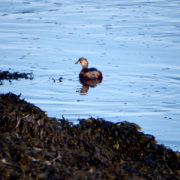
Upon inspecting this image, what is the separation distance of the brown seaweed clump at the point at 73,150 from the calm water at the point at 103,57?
2.38 meters

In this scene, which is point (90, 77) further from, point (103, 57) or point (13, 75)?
point (103, 57)

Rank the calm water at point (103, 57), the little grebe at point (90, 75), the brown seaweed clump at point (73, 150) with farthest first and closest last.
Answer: the little grebe at point (90, 75) < the calm water at point (103, 57) < the brown seaweed clump at point (73, 150)

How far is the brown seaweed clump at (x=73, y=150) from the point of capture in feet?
10.3

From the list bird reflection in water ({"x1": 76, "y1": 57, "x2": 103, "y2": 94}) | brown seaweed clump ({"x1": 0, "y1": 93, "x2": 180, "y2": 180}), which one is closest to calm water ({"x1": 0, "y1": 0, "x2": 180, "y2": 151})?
bird reflection in water ({"x1": 76, "y1": 57, "x2": 103, "y2": 94})

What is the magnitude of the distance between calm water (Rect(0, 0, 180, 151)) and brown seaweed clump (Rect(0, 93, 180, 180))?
2.38m

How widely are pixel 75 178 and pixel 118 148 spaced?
1.36 m

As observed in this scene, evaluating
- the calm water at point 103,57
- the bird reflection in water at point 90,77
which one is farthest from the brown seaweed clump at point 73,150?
the bird reflection in water at point 90,77

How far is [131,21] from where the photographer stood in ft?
62.0

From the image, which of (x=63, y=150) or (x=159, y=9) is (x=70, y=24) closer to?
(x=159, y=9)

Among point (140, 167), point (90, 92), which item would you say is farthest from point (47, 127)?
point (90, 92)

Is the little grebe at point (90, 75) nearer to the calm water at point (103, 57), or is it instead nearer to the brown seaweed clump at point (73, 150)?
the calm water at point (103, 57)

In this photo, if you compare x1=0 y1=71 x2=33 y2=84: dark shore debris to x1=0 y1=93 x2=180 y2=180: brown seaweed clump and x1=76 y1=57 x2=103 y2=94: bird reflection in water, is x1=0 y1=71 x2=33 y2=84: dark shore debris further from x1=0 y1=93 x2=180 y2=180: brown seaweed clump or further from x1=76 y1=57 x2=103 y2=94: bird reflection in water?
x1=0 y1=93 x2=180 y2=180: brown seaweed clump

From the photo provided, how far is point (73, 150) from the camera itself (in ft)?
12.4

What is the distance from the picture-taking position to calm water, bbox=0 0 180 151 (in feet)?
28.6
